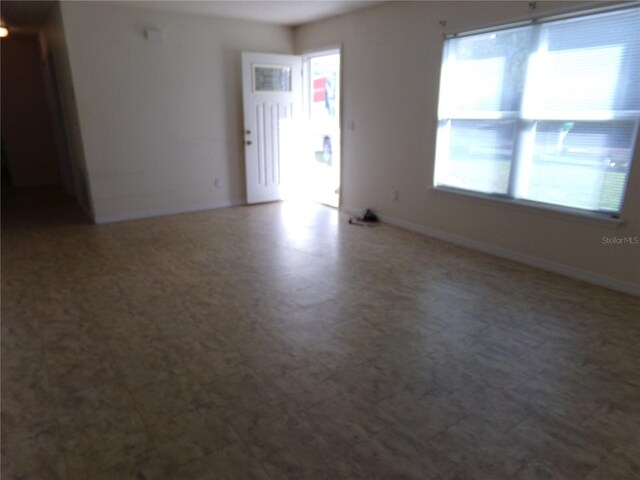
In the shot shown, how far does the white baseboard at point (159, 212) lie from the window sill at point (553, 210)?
3.23m

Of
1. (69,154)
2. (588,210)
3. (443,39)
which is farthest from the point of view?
(69,154)

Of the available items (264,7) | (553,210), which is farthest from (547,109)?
(264,7)

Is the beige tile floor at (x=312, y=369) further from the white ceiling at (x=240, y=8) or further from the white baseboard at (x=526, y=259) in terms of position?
Result: the white ceiling at (x=240, y=8)

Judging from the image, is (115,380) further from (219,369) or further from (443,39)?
(443,39)

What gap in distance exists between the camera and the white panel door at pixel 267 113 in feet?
18.3

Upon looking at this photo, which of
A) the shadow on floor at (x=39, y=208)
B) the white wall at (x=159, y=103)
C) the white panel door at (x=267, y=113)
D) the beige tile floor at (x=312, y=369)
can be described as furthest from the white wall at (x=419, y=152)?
the shadow on floor at (x=39, y=208)

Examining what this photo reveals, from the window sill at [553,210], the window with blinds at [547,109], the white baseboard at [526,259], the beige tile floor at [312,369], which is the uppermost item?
the window with blinds at [547,109]

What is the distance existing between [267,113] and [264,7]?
141cm

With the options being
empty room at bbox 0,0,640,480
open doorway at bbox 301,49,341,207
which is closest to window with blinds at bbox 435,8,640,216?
empty room at bbox 0,0,640,480

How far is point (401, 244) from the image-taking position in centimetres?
427

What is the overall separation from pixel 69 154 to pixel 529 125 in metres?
6.04

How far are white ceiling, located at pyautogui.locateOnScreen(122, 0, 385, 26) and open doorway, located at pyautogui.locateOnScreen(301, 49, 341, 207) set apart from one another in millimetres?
759

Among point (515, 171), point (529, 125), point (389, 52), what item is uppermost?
point (389, 52)

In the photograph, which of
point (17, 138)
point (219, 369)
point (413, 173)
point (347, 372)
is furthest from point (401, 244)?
point (17, 138)
